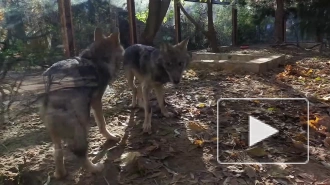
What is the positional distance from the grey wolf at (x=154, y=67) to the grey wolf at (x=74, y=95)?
534 millimetres

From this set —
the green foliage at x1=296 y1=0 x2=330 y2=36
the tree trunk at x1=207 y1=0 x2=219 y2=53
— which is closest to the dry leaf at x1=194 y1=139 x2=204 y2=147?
the tree trunk at x1=207 y1=0 x2=219 y2=53

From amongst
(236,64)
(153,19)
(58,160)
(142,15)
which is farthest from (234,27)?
(58,160)

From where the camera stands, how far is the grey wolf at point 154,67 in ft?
7.23

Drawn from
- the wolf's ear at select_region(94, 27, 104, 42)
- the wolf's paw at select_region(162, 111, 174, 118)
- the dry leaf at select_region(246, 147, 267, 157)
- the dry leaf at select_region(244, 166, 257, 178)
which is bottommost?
the dry leaf at select_region(244, 166, 257, 178)

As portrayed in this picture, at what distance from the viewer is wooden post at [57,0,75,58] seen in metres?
1.52

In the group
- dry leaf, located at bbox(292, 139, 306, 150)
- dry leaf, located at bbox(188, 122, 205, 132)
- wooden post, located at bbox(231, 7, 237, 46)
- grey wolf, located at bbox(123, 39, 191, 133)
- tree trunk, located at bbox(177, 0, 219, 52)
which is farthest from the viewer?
wooden post, located at bbox(231, 7, 237, 46)

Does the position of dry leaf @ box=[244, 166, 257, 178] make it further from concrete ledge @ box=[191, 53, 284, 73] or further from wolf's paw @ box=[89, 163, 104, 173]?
concrete ledge @ box=[191, 53, 284, 73]

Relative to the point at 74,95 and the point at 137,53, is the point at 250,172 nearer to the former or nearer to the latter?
the point at 74,95

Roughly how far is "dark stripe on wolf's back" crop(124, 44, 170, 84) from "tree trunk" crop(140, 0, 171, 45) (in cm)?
16

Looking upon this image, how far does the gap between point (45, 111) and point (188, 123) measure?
109cm

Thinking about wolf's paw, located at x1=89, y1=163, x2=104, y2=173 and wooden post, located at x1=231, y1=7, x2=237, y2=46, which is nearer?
wolf's paw, located at x1=89, y1=163, x2=104, y2=173

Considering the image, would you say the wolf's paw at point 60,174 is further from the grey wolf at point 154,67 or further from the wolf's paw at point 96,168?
the grey wolf at point 154,67

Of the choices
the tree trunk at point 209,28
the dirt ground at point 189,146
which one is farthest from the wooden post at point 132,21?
the tree trunk at point 209,28

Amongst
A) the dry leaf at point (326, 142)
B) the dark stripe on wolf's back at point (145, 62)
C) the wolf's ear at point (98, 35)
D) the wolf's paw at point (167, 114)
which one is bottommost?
the dry leaf at point (326, 142)
